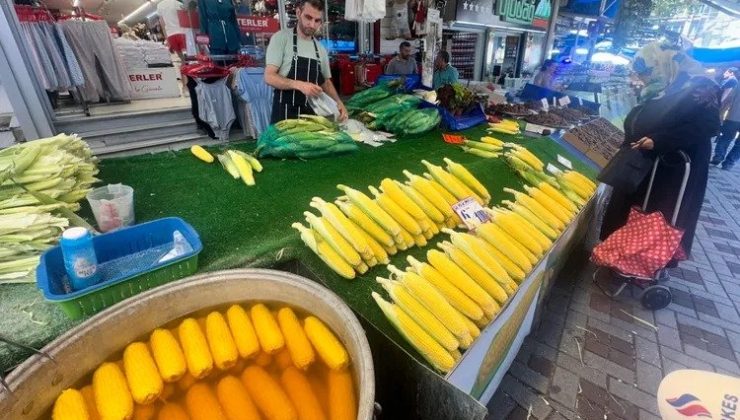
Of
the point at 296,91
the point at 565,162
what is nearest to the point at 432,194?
the point at 296,91

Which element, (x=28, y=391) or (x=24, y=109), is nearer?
(x=28, y=391)

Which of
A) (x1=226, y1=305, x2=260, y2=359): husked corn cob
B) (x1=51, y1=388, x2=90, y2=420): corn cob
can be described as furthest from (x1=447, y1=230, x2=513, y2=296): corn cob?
(x1=51, y1=388, x2=90, y2=420): corn cob

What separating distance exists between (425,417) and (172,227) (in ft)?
4.61

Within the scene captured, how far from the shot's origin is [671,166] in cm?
314

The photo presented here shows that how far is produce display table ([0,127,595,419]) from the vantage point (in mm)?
1205

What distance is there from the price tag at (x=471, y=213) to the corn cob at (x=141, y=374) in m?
1.70

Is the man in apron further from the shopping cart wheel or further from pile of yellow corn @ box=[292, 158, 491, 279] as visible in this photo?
the shopping cart wheel

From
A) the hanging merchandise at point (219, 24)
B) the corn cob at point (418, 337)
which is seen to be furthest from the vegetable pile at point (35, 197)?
the hanging merchandise at point (219, 24)

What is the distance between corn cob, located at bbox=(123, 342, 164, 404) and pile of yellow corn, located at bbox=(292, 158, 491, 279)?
0.80m

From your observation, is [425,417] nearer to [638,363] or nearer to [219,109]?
[638,363]

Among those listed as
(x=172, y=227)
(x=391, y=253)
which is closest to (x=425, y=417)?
(x=391, y=253)

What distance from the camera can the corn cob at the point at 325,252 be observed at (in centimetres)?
158

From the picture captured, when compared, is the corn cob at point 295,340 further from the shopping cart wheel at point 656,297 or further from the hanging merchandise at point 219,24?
the hanging merchandise at point 219,24

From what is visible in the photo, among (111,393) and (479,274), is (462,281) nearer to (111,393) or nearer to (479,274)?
(479,274)
